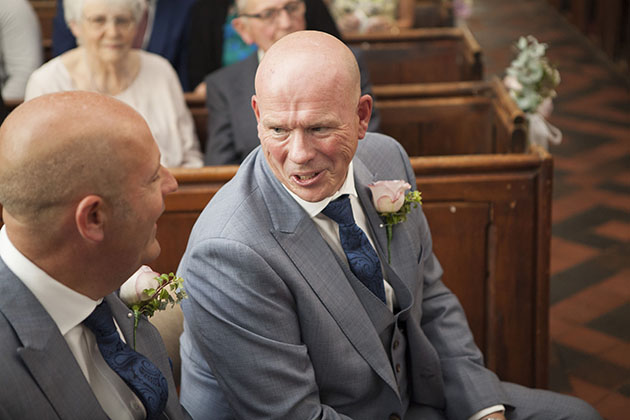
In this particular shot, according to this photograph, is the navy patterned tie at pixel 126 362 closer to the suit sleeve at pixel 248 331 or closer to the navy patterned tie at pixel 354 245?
the suit sleeve at pixel 248 331

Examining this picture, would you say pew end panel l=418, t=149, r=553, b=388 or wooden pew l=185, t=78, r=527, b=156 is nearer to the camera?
pew end panel l=418, t=149, r=553, b=388

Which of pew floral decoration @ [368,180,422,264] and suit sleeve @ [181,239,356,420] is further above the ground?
pew floral decoration @ [368,180,422,264]

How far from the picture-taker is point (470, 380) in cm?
239

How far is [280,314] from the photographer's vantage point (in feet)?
6.60

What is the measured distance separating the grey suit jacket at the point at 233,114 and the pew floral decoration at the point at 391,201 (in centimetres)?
138

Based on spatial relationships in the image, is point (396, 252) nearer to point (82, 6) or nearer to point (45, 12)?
point (82, 6)

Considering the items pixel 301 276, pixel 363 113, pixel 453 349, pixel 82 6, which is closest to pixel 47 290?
pixel 301 276

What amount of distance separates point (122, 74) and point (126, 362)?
2427mm

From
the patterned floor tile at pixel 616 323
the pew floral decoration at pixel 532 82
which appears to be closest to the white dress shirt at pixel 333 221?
the pew floral decoration at pixel 532 82

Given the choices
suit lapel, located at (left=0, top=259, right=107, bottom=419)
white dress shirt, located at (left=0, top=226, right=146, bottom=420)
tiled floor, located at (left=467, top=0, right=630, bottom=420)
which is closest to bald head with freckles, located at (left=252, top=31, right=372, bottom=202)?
white dress shirt, located at (left=0, top=226, right=146, bottom=420)

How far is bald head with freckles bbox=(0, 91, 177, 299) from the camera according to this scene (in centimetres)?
148

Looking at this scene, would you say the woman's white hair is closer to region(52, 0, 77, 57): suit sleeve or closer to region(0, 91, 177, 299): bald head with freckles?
region(52, 0, 77, 57): suit sleeve

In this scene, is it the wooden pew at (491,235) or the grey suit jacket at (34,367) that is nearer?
the grey suit jacket at (34,367)

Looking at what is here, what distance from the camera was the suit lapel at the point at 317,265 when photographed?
2064mm
